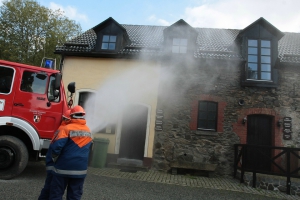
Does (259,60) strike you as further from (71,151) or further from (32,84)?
(71,151)

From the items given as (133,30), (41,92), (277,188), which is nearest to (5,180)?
(41,92)

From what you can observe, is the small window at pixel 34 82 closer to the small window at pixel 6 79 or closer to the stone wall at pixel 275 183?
the small window at pixel 6 79

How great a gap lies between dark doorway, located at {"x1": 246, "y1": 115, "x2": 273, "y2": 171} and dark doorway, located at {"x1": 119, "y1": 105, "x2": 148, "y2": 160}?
4177mm

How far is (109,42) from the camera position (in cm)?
972

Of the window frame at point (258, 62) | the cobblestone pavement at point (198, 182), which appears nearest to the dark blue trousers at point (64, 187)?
the cobblestone pavement at point (198, 182)

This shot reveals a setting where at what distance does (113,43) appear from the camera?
9.71 meters

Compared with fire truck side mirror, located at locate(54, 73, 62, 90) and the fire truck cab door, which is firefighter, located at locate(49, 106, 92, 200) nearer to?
fire truck side mirror, located at locate(54, 73, 62, 90)

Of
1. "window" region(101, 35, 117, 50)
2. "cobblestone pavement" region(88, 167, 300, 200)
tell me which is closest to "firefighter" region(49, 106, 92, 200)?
"cobblestone pavement" region(88, 167, 300, 200)

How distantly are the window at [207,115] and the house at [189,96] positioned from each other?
4cm

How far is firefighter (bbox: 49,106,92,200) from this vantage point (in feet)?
9.77

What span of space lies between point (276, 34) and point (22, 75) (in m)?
9.41

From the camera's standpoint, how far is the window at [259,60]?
29.5ft

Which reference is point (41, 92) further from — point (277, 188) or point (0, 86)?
point (277, 188)

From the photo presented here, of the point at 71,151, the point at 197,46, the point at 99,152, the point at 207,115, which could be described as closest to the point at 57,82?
the point at 71,151
